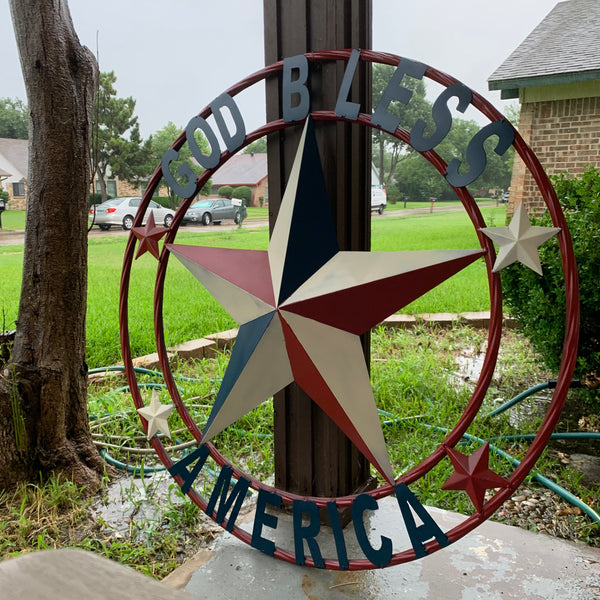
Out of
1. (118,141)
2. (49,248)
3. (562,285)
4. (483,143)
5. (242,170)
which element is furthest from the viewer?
(118,141)

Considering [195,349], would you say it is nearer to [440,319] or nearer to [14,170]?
[440,319]

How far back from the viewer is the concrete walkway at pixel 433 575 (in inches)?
56.4

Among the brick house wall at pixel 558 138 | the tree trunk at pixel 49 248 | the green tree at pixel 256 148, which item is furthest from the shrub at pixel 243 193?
the brick house wall at pixel 558 138

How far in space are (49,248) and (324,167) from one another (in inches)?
42.7

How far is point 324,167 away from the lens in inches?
60.7

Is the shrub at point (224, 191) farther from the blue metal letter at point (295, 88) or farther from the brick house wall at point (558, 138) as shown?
the blue metal letter at point (295, 88)

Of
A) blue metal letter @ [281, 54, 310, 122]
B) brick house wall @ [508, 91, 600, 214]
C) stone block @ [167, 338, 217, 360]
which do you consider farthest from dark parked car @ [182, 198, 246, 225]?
blue metal letter @ [281, 54, 310, 122]

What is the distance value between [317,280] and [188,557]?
0.91 metres

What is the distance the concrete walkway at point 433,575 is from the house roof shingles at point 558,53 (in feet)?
13.9

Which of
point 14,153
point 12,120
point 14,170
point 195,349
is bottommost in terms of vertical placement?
point 195,349

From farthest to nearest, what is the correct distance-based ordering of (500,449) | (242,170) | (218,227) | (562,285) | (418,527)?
1. (218,227)
2. (242,170)
3. (562,285)
4. (500,449)
5. (418,527)

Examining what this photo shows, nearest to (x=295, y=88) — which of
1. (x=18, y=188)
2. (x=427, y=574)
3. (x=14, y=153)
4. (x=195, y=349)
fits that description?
(x=427, y=574)

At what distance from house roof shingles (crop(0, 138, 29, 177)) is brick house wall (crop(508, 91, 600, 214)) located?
4.07 meters

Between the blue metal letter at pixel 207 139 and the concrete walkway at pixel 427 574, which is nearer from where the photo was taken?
the concrete walkway at pixel 427 574
